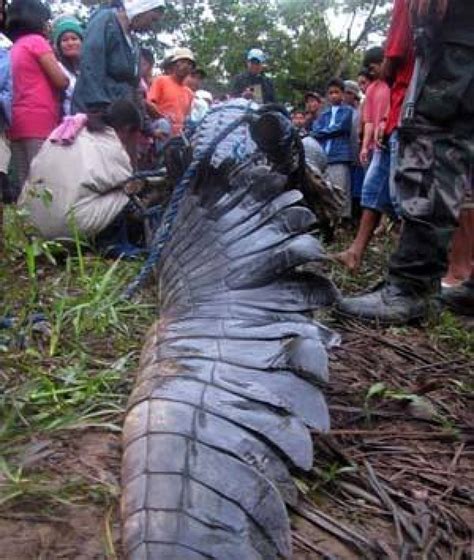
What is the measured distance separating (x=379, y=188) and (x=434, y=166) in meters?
0.83

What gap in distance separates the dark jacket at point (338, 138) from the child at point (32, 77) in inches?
80.8

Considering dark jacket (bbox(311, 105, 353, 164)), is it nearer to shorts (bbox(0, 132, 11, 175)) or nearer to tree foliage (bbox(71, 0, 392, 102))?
shorts (bbox(0, 132, 11, 175))

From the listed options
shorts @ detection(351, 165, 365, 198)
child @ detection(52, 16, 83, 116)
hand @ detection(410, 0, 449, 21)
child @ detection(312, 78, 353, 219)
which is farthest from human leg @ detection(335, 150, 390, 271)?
child @ detection(52, 16, 83, 116)

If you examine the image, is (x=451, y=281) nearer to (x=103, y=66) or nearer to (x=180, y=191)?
(x=180, y=191)

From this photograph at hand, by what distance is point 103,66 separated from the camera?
4.34 m

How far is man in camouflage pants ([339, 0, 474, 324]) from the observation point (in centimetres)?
262

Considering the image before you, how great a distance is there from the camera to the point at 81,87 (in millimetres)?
4367

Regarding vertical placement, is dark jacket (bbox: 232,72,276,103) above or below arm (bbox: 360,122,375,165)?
below

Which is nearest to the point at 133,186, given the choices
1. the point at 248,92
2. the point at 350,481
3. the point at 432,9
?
the point at 432,9

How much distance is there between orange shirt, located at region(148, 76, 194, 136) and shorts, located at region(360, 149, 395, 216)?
9.96 ft

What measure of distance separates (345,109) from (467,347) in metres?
3.67

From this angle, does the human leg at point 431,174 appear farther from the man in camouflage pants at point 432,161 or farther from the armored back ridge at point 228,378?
the armored back ridge at point 228,378

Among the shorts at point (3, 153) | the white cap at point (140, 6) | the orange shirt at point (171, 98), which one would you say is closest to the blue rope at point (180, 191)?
the shorts at point (3, 153)

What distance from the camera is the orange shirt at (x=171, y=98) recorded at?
638 cm
